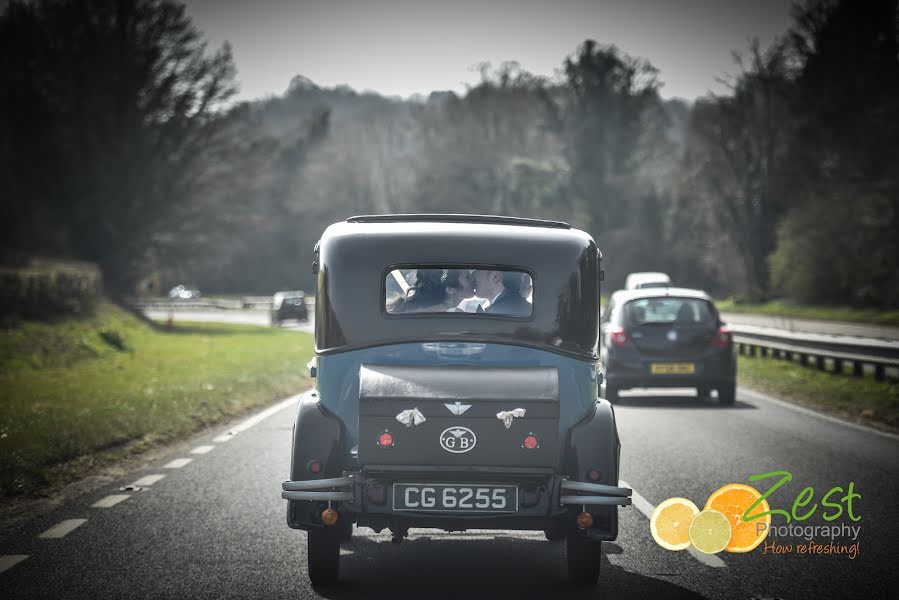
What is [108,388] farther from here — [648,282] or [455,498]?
[648,282]

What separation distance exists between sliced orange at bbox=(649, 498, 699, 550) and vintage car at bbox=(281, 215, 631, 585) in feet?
4.45

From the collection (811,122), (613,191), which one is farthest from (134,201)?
(613,191)

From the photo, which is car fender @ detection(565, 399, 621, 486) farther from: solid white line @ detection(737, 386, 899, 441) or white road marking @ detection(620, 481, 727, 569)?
solid white line @ detection(737, 386, 899, 441)

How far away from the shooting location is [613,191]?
69.3m

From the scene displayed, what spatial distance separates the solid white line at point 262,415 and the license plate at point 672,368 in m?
5.49

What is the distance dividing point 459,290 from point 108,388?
12436 millimetres

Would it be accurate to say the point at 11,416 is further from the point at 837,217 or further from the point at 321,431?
the point at 837,217

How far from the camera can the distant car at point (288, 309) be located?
184 feet

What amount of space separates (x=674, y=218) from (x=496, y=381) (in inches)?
2713

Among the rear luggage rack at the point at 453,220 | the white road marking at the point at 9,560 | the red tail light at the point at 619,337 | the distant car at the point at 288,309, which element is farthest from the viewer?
the distant car at the point at 288,309

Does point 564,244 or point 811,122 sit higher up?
point 811,122

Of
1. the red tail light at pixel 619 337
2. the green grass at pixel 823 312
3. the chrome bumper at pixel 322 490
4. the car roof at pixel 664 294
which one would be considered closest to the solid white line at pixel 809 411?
the car roof at pixel 664 294

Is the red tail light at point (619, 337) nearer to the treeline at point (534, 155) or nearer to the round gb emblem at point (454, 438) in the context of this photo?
the round gb emblem at point (454, 438)

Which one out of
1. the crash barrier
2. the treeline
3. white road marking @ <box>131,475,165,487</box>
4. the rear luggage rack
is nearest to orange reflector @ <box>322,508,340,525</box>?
the rear luggage rack
